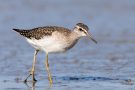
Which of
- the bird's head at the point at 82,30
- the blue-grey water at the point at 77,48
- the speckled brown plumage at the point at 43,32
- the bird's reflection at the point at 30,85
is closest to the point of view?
the bird's reflection at the point at 30,85

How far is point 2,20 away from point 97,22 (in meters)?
3.53

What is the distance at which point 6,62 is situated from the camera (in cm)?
1512

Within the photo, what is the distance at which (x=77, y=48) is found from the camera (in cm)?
1741

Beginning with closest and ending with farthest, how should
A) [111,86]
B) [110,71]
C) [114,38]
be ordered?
[111,86] < [110,71] < [114,38]

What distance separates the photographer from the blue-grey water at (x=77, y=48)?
13.1 m

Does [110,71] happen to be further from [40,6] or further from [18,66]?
[40,6]

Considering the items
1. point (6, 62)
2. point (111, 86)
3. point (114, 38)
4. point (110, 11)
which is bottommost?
point (111, 86)

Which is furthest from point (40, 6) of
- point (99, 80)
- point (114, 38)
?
point (99, 80)

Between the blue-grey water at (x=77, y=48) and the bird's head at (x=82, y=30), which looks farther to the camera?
the bird's head at (x=82, y=30)

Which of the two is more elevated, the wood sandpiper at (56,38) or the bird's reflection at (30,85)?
the wood sandpiper at (56,38)

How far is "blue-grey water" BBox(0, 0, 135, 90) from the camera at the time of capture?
13133 millimetres

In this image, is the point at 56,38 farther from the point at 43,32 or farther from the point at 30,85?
the point at 30,85

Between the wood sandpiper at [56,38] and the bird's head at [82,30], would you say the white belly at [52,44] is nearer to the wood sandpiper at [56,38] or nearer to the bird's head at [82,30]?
the wood sandpiper at [56,38]

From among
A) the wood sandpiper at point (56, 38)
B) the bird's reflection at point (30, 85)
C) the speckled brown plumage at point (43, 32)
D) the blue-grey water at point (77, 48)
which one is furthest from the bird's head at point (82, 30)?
the bird's reflection at point (30, 85)
